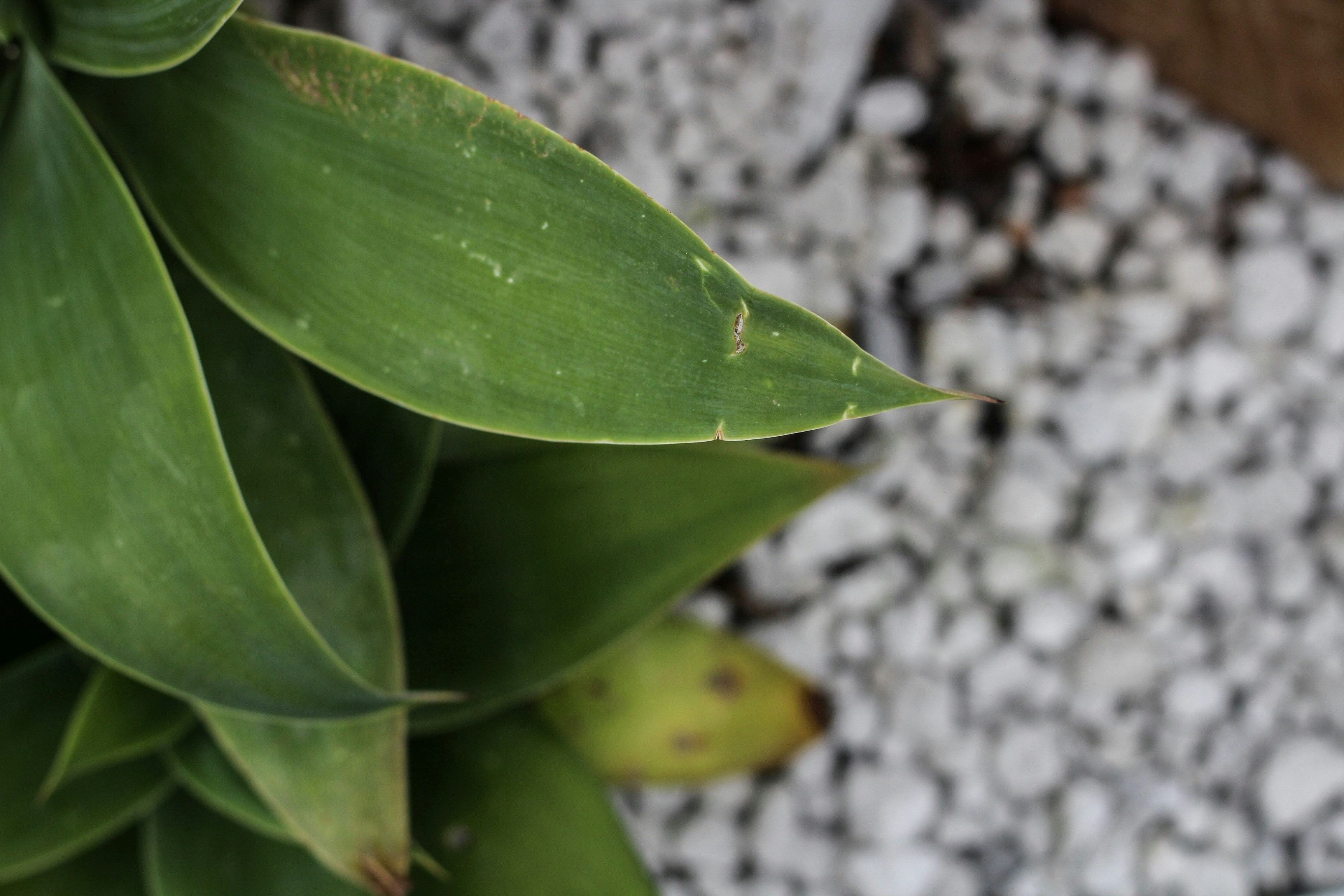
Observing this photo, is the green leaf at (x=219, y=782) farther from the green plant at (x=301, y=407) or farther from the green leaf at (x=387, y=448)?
the green leaf at (x=387, y=448)

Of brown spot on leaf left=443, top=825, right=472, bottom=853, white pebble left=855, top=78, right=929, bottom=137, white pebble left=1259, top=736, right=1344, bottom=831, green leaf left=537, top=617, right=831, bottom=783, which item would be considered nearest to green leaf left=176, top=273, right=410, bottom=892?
brown spot on leaf left=443, top=825, right=472, bottom=853

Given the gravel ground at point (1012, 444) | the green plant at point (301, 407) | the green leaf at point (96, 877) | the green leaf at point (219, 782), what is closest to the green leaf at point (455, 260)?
the green plant at point (301, 407)

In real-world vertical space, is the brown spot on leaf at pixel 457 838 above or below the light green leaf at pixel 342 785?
below

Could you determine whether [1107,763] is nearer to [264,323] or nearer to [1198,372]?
[1198,372]

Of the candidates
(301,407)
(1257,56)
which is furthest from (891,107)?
(301,407)

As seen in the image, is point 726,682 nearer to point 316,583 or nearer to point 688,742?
point 688,742

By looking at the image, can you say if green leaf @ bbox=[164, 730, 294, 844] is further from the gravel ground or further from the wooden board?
the wooden board
